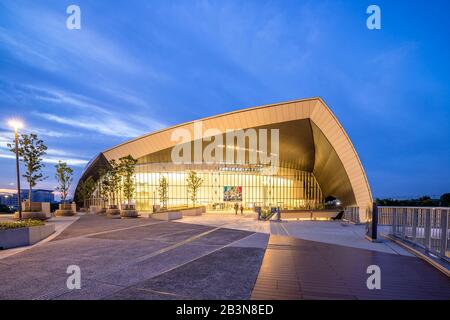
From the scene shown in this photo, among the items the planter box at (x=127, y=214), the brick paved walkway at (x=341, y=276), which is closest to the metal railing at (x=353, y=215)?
the brick paved walkway at (x=341, y=276)

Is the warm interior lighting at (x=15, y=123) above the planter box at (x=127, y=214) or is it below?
above

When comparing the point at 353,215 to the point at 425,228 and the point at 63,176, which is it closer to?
the point at 425,228

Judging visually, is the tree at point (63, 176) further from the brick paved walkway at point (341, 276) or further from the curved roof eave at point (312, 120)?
the brick paved walkway at point (341, 276)

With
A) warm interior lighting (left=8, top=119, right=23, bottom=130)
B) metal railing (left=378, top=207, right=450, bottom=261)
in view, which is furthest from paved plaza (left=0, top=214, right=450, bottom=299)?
warm interior lighting (left=8, top=119, right=23, bottom=130)

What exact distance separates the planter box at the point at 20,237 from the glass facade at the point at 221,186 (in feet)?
97.4

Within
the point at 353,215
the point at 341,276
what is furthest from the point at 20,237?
the point at 353,215

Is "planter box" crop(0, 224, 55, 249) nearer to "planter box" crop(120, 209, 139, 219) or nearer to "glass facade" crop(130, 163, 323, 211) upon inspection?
"planter box" crop(120, 209, 139, 219)

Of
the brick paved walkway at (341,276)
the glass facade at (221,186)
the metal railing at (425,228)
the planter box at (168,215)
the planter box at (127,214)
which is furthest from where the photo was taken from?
the glass facade at (221,186)

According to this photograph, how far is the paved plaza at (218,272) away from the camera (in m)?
4.49

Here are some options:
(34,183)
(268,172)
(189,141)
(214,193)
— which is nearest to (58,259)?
(34,183)

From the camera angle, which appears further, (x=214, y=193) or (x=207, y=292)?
(x=214, y=193)
